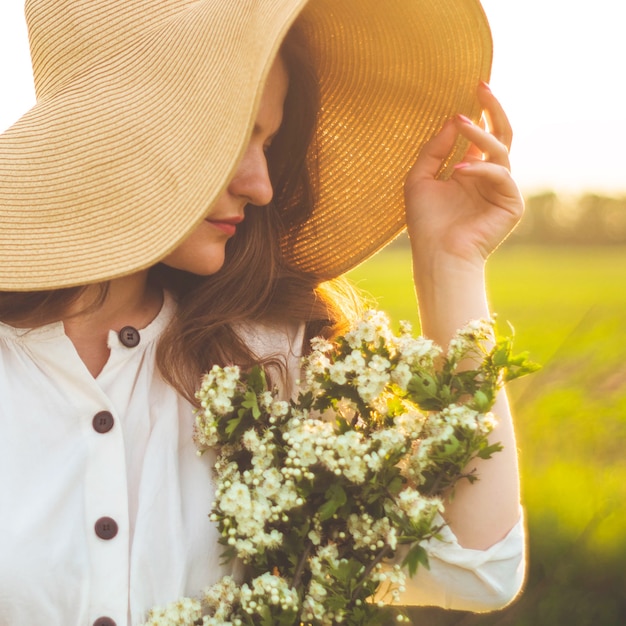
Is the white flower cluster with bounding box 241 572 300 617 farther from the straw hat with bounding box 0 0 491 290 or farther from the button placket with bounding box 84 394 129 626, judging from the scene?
the straw hat with bounding box 0 0 491 290

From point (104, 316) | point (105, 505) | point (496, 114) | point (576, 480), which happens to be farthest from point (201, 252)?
point (576, 480)

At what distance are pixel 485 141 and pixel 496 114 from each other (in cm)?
11

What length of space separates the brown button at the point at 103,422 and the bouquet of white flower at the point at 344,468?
18 centimetres

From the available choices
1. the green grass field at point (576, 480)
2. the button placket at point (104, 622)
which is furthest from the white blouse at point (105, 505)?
the green grass field at point (576, 480)

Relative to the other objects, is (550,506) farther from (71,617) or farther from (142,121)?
(142,121)

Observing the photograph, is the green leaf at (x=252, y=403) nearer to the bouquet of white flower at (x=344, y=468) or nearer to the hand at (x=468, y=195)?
the bouquet of white flower at (x=344, y=468)

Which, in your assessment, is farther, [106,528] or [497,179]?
[497,179]

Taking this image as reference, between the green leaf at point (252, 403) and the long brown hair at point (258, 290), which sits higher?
the long brown hair at point (258, 290)

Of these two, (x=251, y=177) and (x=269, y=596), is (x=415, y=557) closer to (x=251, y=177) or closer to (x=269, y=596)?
(x=269, y=596)

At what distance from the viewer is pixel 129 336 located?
67.1 inches

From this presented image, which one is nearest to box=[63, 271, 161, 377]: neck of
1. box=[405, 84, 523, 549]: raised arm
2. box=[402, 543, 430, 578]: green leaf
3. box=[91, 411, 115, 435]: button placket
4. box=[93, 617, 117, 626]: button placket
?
box=[91, 411, 115, 435]: button placket

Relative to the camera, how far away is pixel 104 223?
1.42 meters

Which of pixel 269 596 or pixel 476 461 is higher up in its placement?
pixel 476 461

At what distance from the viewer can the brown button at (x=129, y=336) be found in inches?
A: 66.6
